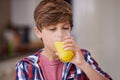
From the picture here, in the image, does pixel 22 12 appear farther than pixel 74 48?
Yes

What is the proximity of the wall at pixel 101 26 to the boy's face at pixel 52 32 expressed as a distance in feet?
3.73

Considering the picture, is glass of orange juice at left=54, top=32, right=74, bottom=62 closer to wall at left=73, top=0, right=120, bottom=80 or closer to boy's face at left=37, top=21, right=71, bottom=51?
boy's face at left=37, top=21, right=71, bottom=51

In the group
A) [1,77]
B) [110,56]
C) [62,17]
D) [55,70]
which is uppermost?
[62,17]

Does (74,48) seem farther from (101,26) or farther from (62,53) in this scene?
(101,26)

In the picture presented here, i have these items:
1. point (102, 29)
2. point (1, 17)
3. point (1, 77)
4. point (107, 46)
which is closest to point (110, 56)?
point (107, 46)

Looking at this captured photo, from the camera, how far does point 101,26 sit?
1970 millimetres

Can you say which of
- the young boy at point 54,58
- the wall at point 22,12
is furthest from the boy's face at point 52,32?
the wall at point 22,12

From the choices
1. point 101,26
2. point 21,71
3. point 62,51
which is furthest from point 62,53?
point 101,26

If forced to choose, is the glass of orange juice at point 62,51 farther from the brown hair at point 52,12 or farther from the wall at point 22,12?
the wall at point 22,12

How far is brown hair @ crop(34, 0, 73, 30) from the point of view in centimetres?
78

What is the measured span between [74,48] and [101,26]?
1.22 metres

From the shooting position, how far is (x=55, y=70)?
823 mm

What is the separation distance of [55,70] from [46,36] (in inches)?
3.4

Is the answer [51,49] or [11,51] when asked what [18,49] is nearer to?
[11,51]
